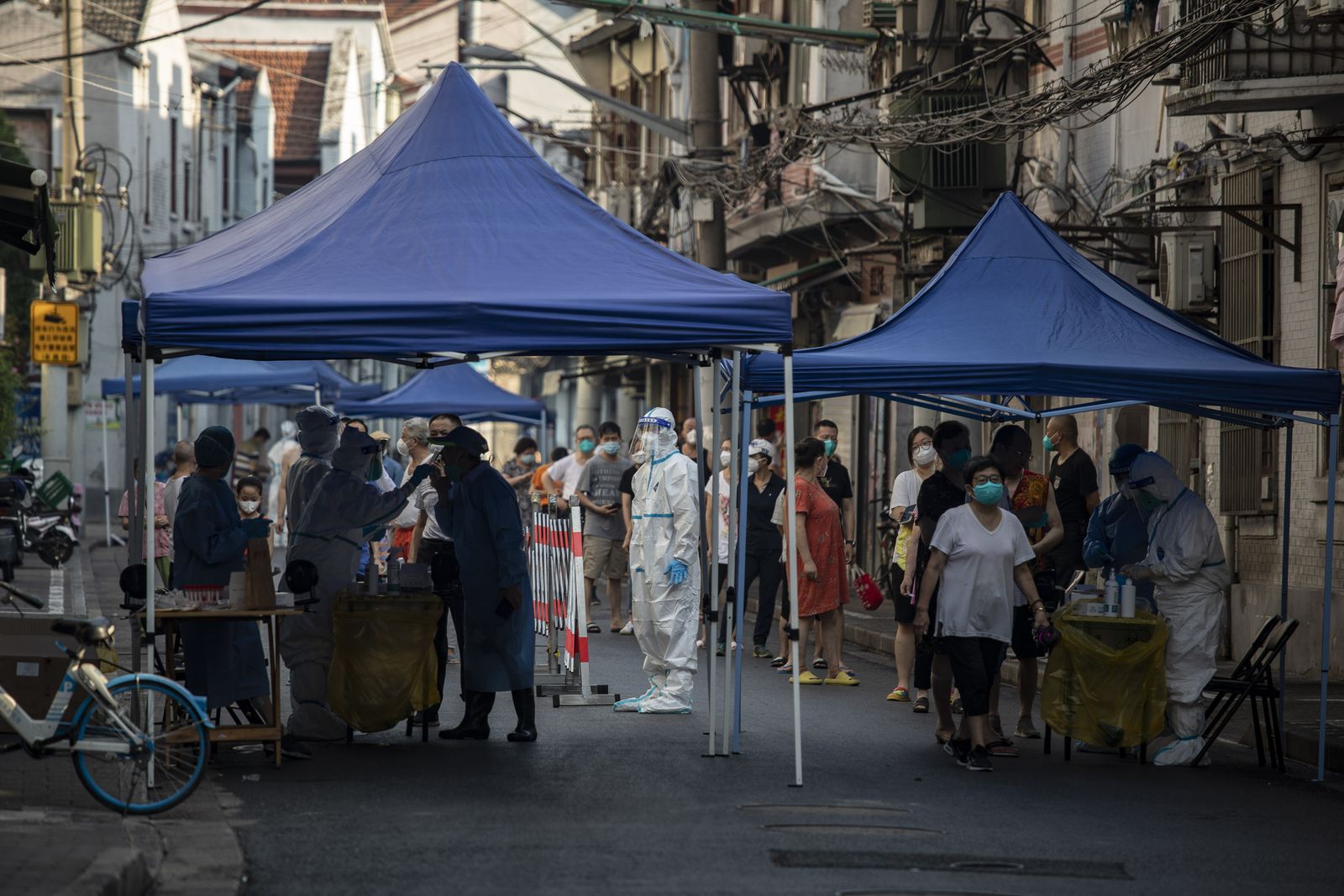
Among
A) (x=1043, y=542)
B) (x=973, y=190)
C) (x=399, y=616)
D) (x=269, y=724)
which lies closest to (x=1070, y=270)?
(x=1043, y=542)

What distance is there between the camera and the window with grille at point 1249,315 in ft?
59.9

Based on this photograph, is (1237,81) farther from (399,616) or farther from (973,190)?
(399,616)

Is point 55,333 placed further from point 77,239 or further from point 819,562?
point 819,562

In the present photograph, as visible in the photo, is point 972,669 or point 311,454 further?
point 311,454

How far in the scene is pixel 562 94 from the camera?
65.5 meters

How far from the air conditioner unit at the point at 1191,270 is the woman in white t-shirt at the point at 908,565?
3.49m

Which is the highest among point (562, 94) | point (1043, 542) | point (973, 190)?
point (562, 94)

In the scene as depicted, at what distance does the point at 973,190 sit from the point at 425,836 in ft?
49.9

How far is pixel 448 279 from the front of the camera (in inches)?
427

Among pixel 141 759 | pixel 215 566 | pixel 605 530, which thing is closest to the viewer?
pixel 141 759

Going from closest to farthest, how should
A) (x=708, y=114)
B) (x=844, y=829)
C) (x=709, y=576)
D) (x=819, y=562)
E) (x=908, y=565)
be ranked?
(x=844, y=829) → (x=709, y=576) → (x=908, y=565) → (x=819, y=562) → (x=708, y=114)

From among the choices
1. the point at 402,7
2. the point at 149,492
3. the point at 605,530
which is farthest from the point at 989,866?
the point at 402,7

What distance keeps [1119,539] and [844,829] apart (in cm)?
392

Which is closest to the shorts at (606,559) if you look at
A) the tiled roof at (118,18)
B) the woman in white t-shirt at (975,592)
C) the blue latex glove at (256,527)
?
the woman in white t-shirt at (975,592)
